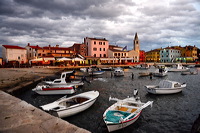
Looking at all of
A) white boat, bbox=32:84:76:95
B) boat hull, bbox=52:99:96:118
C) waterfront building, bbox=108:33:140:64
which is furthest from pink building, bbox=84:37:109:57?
boat hull, bbox=52:99:96:118

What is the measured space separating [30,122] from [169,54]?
11154 centimetres

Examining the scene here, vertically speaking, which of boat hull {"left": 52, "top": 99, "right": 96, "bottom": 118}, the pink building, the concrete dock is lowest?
boat hull {"left": 52, "top": 99, "right": 96, "bottom": 118}

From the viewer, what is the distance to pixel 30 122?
3.97m

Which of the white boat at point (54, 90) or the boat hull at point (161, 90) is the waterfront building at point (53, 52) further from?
the boat hull at point (161, 90)

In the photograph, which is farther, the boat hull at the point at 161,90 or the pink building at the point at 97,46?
the pink building at the point at 97,46

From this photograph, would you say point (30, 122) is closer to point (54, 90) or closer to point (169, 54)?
point (54, 90)

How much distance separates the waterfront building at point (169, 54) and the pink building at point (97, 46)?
2230 inches

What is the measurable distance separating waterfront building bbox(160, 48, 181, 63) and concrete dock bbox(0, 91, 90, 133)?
108794 mm

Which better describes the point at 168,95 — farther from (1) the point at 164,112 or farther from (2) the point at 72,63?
(2) the point at 72,63

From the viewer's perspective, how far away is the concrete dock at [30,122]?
347 cm

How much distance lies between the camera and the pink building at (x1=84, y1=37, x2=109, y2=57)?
6912 cm

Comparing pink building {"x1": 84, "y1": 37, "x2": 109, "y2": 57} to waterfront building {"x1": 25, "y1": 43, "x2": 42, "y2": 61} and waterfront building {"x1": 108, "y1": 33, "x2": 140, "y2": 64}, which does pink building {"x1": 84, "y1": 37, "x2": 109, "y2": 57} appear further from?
waterfront building {"x1": 25, "y1": 43, "x2": 42, "y2": 61}

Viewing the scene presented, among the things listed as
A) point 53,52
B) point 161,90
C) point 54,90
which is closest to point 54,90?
point 54,90

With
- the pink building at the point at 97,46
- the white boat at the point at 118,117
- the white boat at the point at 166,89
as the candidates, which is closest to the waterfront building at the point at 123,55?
the pink building at the point at 97,46
